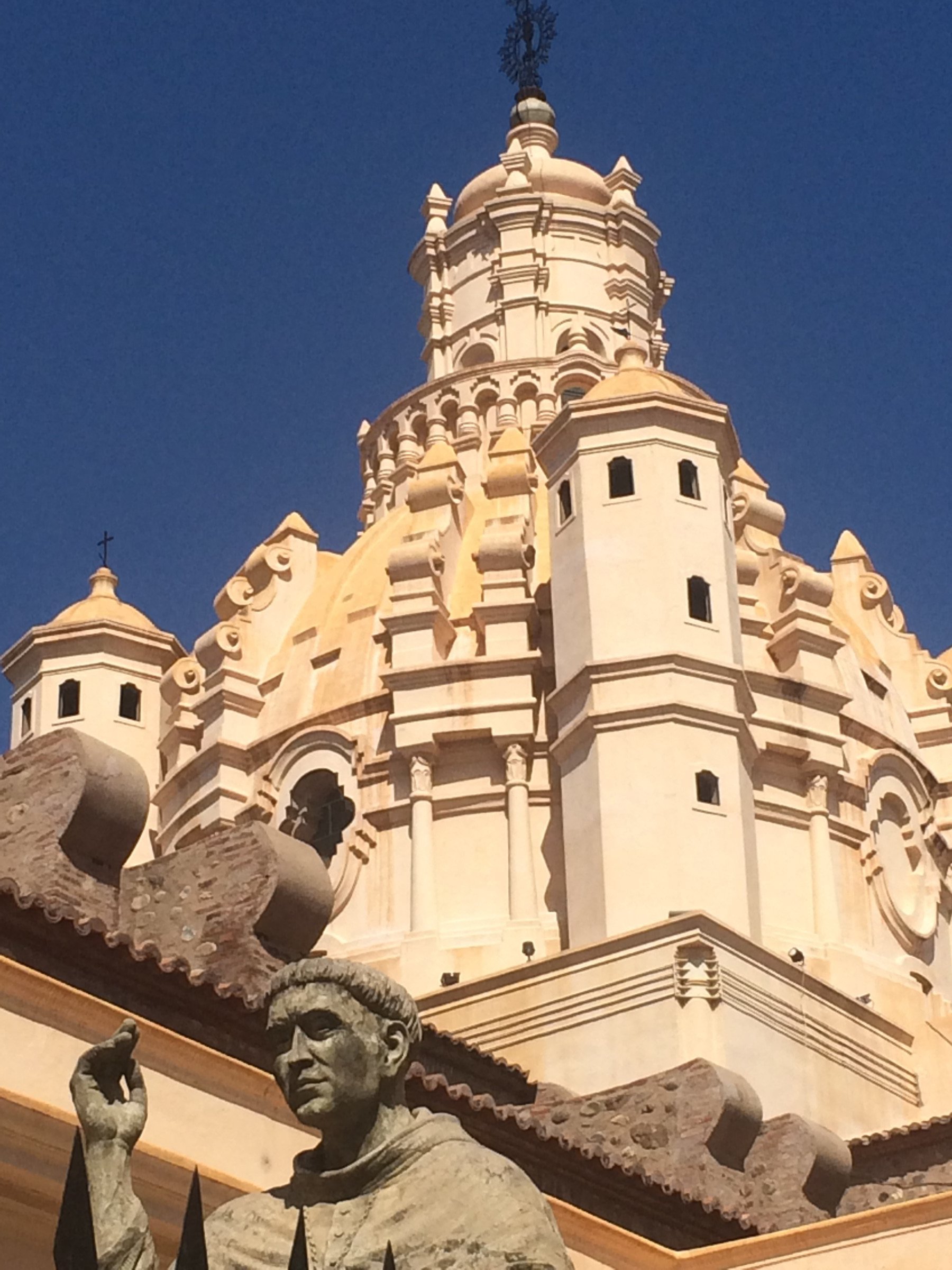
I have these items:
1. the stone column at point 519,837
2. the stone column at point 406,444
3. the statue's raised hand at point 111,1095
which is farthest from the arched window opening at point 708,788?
the statue's raised hand at point 111,1095

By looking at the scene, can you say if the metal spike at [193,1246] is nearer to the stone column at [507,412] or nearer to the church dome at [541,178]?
the stone column at [507,412]

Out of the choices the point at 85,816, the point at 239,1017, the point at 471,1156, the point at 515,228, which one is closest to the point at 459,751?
the point at 515,228

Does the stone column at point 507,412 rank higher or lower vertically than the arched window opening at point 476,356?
lower

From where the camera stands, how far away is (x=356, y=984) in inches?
240

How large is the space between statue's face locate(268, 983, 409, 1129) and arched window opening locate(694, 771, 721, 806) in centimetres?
2800

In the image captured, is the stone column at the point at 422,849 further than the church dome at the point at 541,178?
No

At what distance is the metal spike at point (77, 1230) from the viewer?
5316 millimetres

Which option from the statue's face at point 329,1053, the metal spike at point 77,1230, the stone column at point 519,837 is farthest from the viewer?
the stone column at point 519,837

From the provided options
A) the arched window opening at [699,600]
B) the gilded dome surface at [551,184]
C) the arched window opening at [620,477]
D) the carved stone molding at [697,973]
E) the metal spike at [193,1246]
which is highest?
the gilded dome surface at [551,184]

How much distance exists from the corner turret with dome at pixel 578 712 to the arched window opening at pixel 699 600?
6 cm

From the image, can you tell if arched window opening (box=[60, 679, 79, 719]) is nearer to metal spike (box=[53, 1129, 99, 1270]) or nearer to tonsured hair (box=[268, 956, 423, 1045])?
tonsured hair (box=[268, 956, 423, 1045])

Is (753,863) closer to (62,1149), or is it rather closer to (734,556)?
(734,556)

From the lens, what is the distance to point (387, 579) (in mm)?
43500

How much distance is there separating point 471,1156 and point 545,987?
2718cm
